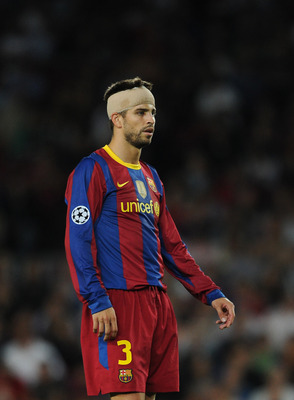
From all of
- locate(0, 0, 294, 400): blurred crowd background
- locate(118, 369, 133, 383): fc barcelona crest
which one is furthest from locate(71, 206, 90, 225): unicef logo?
locate(0, 0, 294, 400): blurred crowd background

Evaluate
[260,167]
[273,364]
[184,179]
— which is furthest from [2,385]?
[260,167]

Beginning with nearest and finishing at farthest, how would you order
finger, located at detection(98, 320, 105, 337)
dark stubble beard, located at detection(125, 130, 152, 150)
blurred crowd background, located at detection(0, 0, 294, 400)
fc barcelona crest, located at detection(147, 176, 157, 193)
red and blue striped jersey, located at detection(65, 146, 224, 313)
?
finger, located at detection(98, 320, 105, 337)
red and blue striped jersey, located at detection(65, 146, 224, 313)
dark stubble beard, located at detection(125, 130, 152, 150)
fc barcelona crest, located at detection(147, 176, 157, 193)
blurred crowd background, located at detection(0, 0, 294, 400)

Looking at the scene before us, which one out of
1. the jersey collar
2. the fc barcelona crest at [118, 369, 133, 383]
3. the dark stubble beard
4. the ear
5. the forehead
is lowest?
the fc barcelona crest at [118, 369, 133, 383]

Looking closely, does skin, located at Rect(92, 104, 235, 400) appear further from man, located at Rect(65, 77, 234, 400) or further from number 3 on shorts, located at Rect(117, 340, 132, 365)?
number 3 on shorts, located at Rect(117, 340, 132, 365)

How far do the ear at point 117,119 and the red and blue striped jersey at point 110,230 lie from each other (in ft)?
0.46

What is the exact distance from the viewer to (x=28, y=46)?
40.3 feet

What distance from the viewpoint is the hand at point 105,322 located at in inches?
159

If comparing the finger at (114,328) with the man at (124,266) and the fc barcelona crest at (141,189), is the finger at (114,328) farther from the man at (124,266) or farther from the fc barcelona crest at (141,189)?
the fc barcelona crest at (141,189)

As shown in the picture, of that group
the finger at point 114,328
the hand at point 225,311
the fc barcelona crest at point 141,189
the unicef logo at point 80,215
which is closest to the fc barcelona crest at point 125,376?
the finger at point 114,328

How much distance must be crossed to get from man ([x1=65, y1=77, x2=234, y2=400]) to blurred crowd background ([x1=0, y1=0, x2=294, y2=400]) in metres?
3.60

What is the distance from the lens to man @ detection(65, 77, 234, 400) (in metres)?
4.15

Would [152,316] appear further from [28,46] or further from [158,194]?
[28,46]

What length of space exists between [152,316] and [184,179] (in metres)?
6.47

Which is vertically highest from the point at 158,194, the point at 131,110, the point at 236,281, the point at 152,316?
the point at 131,110
